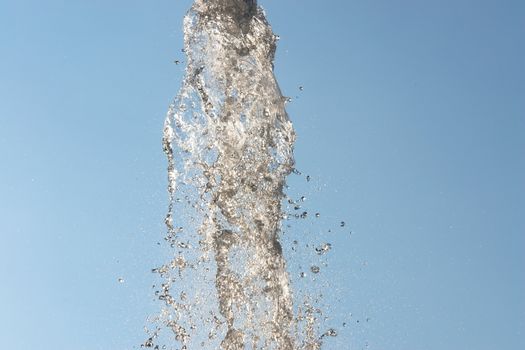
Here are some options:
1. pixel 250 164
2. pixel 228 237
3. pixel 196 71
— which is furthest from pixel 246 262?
pixel 196 71

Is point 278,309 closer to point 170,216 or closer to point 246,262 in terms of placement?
point 246,262

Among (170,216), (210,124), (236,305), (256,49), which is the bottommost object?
(236,305)

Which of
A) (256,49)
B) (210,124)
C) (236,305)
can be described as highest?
(256,49)

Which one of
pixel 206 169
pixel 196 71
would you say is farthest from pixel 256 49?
pixel 206 169

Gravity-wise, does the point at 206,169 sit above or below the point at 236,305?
above

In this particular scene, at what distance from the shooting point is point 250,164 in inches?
941

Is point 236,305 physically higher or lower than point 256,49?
lower

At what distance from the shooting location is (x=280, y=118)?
79.8 ft

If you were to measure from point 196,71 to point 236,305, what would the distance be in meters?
5.70

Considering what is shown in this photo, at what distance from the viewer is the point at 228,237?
23844 mm

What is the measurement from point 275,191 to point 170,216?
2582 millimetres

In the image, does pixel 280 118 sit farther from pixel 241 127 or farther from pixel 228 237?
pixel 228 237

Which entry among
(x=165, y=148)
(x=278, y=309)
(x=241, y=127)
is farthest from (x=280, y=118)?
(x=278, y=309)

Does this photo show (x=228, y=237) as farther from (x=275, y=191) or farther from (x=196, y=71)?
(x=196, y=71)
